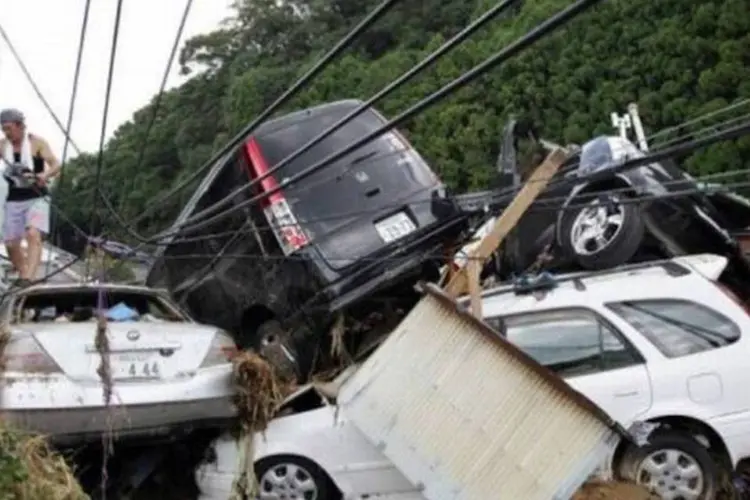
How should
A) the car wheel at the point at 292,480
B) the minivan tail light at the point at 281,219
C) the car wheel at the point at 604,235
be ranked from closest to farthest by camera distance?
the car wheel at the point at 292,480 < the car wheel at the point at 604,235 < the minivan tail light at the point at 281,219

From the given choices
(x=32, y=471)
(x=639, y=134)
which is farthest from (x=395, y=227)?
(x=32, y=471)

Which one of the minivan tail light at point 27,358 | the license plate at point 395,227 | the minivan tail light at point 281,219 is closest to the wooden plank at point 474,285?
the license plate at point 395,227

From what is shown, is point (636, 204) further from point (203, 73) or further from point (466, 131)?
point (203, 73)

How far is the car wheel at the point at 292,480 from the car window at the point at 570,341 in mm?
1475

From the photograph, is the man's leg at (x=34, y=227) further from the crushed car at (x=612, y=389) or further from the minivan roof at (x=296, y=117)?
the crushed car at (x=612, y=389)

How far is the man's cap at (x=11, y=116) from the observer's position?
30.0 ft

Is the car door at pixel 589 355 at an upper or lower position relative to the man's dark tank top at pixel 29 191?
lower

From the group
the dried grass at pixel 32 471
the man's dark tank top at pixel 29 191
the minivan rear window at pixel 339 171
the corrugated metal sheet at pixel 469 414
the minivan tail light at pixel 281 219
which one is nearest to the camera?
the dried grass at pixel 32 471

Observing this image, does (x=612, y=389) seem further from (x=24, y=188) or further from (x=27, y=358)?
(x=24, y=188)

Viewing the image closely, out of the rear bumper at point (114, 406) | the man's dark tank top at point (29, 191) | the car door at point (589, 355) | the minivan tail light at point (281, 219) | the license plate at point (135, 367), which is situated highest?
the man's dark tank top at point (29, 191)

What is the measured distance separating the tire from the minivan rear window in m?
3.14

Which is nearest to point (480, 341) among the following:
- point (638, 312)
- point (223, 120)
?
point (638, 312)

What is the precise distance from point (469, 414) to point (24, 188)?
4387 millimetres

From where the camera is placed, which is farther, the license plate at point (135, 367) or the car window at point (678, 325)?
the car window at point (678, 325)
